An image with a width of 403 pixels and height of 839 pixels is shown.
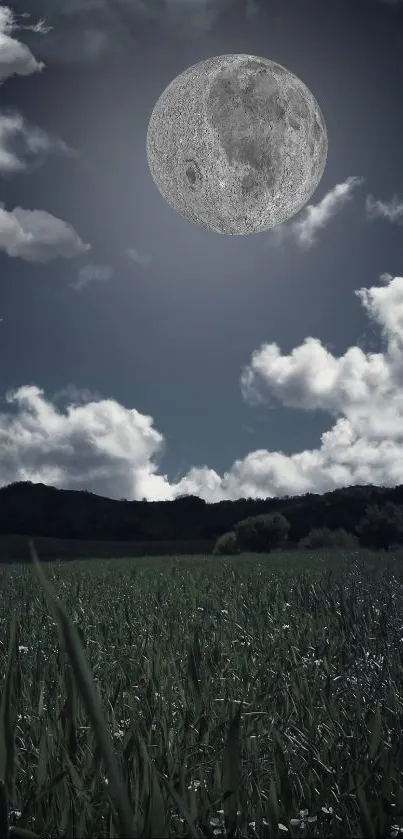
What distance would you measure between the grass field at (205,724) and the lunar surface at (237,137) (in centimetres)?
565

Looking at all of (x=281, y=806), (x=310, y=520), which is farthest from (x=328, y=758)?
(x=310, y=520)

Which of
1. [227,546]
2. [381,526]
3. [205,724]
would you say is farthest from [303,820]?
[227,546]

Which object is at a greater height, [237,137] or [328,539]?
[237,137]

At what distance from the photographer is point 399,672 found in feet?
12.4

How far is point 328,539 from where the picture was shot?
34656 millimetres

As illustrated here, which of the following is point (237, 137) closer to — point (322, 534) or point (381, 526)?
point (381, 526)

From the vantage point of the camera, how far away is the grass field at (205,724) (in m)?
1.39

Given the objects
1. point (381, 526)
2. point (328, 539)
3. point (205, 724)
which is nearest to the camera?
point (205, 724)

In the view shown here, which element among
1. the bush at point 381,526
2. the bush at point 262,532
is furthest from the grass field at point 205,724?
the bush at point 262,532

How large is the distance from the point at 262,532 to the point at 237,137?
3113 centimetres

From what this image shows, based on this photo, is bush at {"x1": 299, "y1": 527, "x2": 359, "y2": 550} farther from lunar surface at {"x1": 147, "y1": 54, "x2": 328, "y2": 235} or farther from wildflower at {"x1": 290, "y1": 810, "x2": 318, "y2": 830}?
wildflower at {"x1": 290, "y1": 810, "x2": 318, "y2": 830}

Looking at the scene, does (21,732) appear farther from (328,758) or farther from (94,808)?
(328,758)

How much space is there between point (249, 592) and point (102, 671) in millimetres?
4378

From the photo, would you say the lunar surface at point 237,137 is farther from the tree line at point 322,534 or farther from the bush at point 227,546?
the bush at point 227,546
